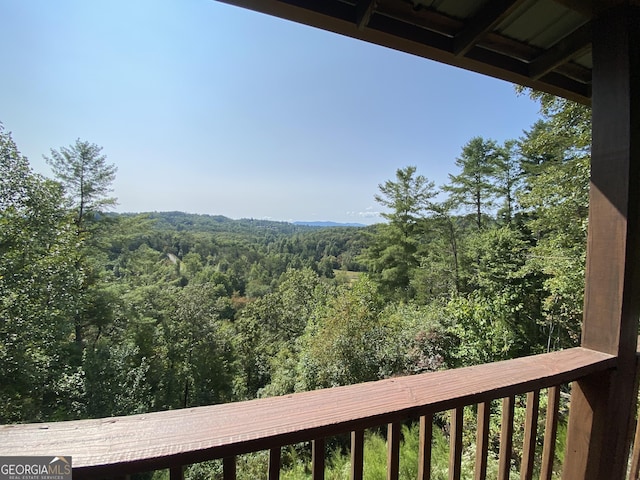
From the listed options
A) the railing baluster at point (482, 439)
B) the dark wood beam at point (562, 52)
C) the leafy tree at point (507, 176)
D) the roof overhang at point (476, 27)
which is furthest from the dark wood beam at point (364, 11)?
the leafy tree at point (507, 176)

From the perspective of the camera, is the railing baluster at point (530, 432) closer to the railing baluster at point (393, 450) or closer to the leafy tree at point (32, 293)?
the railing baluster at point (393, 450)

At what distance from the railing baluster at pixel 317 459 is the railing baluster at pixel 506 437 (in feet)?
1.82

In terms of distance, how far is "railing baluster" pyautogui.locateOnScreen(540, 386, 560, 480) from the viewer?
35.8 inches

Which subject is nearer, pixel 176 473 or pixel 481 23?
pixel 176 473

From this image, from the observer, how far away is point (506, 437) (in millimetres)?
820

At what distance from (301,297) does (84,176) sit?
12432mm

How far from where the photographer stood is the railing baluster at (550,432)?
91cm

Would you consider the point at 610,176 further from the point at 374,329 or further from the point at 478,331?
the point at 374,329

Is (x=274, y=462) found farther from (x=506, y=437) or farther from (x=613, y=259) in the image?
(x=613, y=259)

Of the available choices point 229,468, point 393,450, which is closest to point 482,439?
point 393,450

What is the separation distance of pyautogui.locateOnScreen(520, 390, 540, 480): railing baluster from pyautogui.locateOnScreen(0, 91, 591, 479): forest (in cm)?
302

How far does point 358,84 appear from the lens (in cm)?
736

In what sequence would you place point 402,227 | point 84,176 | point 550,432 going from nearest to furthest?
point 550,432 → point 84,176 → point 402,227

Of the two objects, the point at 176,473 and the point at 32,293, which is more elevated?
the point at 176,473
